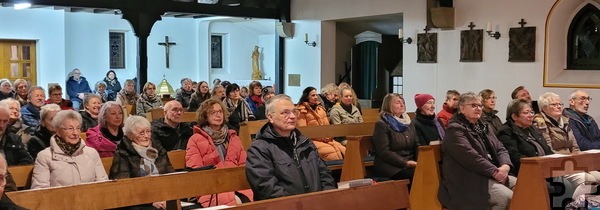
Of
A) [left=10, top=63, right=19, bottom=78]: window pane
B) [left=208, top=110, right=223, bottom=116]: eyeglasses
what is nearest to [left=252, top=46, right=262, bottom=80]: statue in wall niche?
[left=10, top=63, right=19, bottom=78]: window pane

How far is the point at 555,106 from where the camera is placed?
6184mm

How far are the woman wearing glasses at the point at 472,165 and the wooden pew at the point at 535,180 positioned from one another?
0.67ft

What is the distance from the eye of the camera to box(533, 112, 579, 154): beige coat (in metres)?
6.12

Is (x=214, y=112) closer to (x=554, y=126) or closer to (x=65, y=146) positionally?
(x=65, y=146)

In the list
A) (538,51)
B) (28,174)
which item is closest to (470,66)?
(538,51)

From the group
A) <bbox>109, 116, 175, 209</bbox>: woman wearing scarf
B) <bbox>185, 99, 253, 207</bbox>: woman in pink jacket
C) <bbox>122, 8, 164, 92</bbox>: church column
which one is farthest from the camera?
<bbox>122, 8, 164, 92</bbox>: church column

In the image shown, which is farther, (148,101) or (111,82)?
(111,82)

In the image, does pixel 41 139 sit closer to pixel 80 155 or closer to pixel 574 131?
pixel 80 155

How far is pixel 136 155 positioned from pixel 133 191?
57cm

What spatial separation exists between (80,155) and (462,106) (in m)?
2.86

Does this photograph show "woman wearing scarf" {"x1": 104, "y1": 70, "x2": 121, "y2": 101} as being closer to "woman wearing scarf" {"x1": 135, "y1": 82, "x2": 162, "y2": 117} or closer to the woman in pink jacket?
"woman wearing scarf" {"x1": 135, "y1": 82, "x2": 162, "y2": 117}

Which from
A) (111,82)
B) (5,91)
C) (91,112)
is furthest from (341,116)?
(111,82)

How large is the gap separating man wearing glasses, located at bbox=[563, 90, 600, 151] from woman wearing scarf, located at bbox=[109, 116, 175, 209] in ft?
13.0

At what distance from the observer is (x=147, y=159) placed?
15.0 feet
